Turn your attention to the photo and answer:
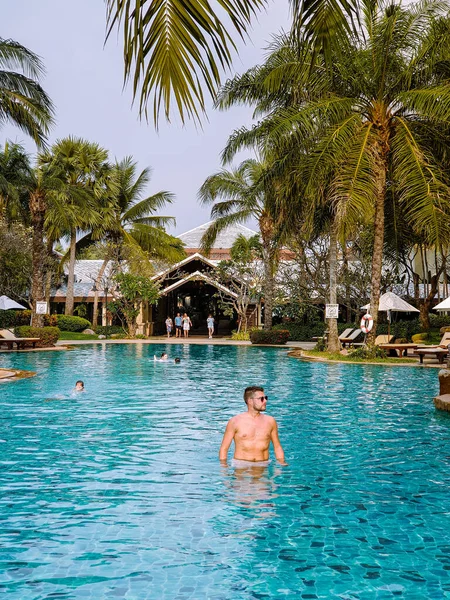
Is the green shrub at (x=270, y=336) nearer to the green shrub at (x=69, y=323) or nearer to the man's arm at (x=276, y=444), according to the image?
the green shrub at (x=69, y=323)

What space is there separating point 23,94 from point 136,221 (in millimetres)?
21462

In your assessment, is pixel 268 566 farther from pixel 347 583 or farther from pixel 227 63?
pixel 227 63

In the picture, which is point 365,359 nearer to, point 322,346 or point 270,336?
point 322,346

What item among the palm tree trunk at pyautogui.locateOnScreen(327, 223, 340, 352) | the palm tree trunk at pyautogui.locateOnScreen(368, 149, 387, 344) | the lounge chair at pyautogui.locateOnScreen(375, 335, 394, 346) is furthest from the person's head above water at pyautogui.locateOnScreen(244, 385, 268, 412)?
the lounge chair at pyautogui.locateOnScreen(375, 335, 394, 346)

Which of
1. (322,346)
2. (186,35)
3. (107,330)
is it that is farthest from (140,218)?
(186,35)

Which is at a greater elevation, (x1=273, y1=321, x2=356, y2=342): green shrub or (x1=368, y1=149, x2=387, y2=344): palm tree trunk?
(x1=368, y1=149, x2=387, y2=344): palm tree trunk

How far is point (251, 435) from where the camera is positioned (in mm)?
7957

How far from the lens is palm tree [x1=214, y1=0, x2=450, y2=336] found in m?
19.2

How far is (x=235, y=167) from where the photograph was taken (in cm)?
3388

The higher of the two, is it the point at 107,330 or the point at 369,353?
the point at 107,330

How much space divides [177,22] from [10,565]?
4242 millimetres

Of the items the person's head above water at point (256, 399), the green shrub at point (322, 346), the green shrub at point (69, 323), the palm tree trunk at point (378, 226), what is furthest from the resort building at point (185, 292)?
the person's head above water at point (256, 399)

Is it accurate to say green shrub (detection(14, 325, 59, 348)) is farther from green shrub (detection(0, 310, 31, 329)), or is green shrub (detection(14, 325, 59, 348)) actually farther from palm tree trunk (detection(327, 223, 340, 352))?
palm tree trunk (detection(327, 223, 340, 352))

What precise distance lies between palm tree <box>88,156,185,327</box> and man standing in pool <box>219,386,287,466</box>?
34319 mm
